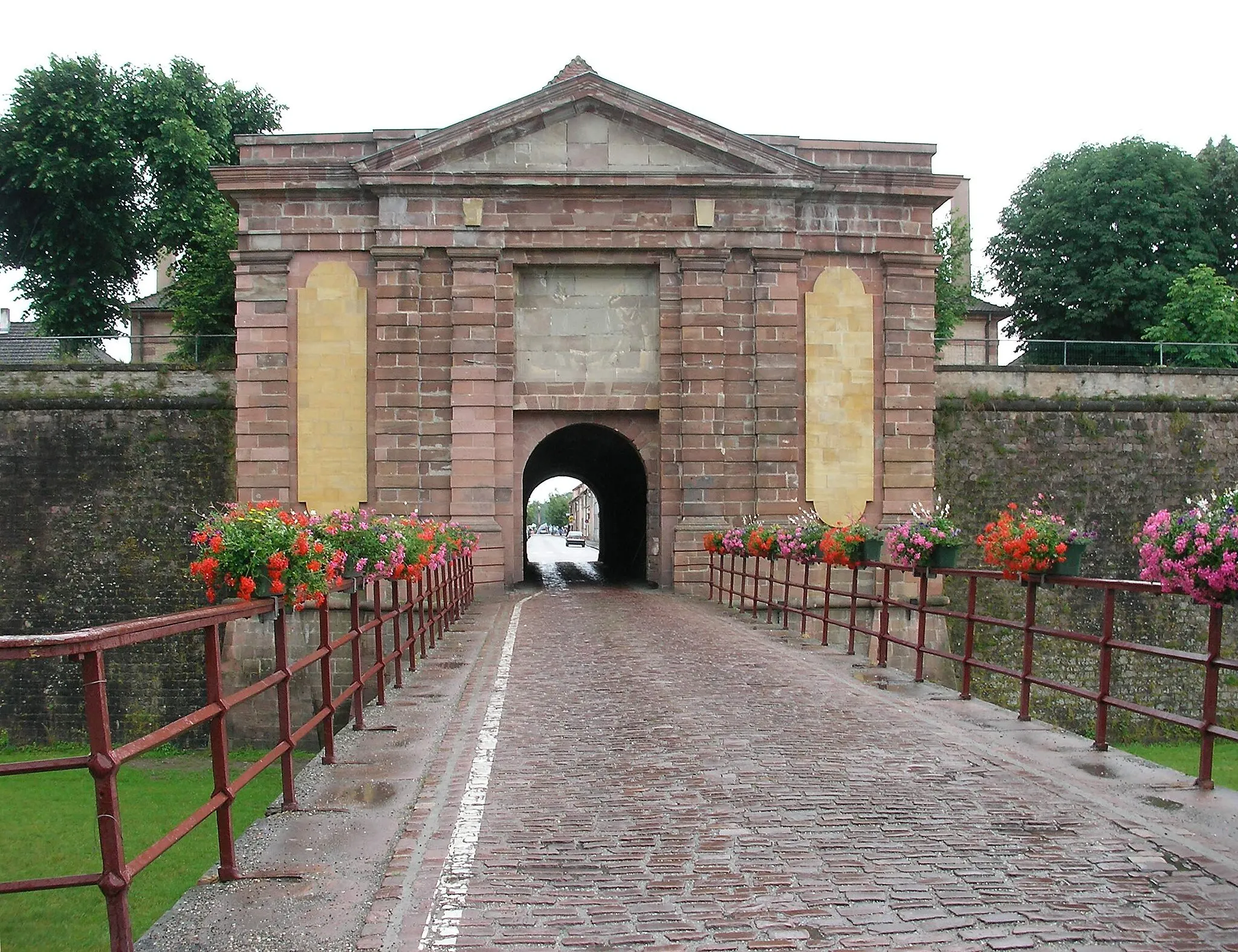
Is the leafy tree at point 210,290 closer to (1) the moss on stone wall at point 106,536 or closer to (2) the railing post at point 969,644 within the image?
(1) the moss on stone wall at point 106,536

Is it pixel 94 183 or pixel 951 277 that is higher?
pixel 94 183

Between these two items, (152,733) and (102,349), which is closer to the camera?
(152,733)

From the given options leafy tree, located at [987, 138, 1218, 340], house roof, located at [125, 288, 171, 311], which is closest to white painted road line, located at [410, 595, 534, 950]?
house roof, located at [125, 288, 171, 311]

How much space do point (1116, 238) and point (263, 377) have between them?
28.2 m

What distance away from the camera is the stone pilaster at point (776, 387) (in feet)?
75.4

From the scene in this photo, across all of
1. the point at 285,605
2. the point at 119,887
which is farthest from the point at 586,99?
the point at 119,887

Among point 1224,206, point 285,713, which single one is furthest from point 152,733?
point 1224,206

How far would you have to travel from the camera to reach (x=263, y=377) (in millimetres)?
22781

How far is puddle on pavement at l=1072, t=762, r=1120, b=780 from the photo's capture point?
274 inches

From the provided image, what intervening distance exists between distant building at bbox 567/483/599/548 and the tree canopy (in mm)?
49372

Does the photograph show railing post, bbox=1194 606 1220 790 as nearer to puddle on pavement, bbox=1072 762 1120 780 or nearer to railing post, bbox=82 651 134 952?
puddle on pavement, bbox=1072 762 1120 780

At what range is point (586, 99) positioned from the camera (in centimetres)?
2239

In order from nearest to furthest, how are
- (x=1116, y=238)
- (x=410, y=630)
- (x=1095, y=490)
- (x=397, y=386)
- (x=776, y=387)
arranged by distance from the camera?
1. (x=410, y=630)
2. (x=397, y=386)
3. (x=776, y=387)
4. (x=1095, y=490)
5. (x=1116, y=238)

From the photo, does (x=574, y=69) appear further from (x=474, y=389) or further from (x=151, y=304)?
(x=151, y=304)
